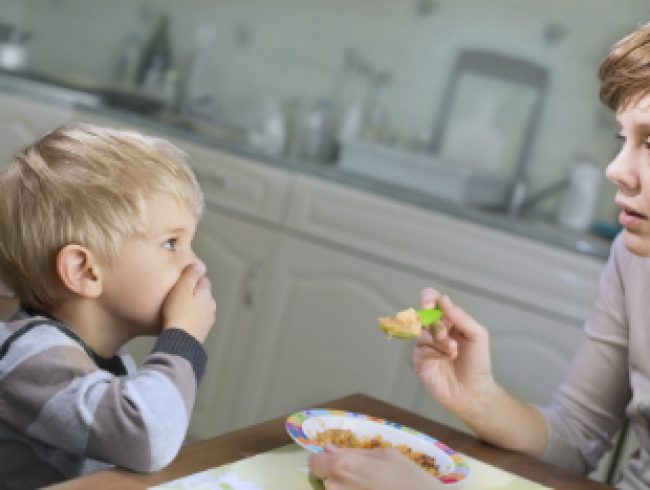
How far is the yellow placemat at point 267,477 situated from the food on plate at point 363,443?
0.03 m

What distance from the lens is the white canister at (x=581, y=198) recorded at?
309 centimetres

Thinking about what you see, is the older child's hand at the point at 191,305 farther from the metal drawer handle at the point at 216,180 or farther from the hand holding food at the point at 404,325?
the metal drawer handle at the point at 216,180

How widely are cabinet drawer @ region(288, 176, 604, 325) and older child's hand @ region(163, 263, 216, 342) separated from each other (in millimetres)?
1532

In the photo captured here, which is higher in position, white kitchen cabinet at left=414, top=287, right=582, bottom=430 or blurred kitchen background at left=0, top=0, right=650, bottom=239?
blurred kitchen background at left=0, top=0, right=650, bottom=239

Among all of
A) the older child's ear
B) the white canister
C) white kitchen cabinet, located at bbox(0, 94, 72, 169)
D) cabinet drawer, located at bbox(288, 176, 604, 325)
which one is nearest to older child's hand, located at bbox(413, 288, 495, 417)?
the older child's ear

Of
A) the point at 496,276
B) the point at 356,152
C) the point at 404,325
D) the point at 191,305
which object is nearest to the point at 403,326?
the point at 404,325

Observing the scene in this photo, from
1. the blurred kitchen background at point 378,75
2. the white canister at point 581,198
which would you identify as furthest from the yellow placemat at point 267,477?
the white canister at point 581,198

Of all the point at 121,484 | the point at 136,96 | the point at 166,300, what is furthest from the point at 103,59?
the point at 121,484

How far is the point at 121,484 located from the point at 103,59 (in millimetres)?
3234

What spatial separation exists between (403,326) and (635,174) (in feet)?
1.09

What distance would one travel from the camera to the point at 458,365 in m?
1.36

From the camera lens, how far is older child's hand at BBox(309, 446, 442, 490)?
3.16 feet

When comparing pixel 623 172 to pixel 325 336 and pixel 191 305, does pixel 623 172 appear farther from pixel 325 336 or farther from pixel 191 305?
pixel 325 336

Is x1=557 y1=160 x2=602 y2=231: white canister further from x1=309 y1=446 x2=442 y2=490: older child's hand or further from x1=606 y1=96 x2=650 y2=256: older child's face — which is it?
x1=309 y1=446 x2=442 y2=490: older child's hand
